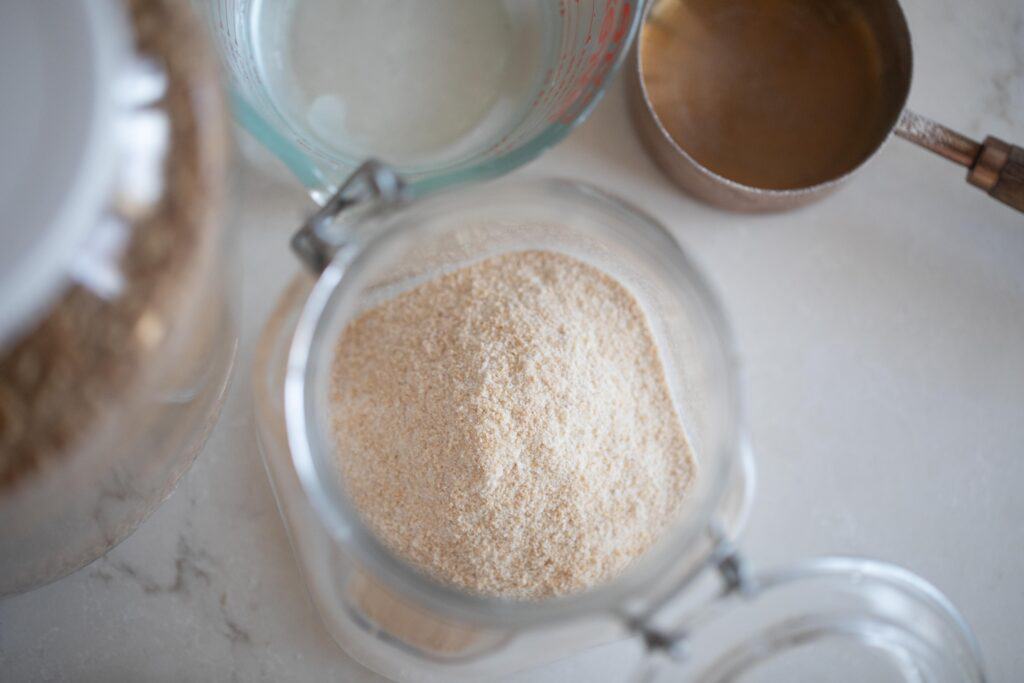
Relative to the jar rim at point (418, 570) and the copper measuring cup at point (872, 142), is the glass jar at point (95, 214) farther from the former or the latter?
the copper measuring cup at point (872, 142)

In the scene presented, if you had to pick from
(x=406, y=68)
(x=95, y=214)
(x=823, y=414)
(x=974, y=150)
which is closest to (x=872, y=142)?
(x=974, y=150)

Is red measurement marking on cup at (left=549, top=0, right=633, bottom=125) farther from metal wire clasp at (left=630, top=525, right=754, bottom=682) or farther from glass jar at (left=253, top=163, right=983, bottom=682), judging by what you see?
metal wire clasp at (left=630, top=525, right=754, bottom=682)

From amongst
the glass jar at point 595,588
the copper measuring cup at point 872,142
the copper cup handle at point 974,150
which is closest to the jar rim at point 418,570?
the glass jar at point 595,588

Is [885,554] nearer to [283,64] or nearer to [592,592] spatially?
[592,592]

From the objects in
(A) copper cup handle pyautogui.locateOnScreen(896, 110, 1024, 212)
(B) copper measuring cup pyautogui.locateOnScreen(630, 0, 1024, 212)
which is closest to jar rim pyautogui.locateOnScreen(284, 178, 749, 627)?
(B) copper measuring cup pyautogui.locateOnScreen(630, 0, 1024, 212)

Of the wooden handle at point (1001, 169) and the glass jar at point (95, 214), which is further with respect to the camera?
the wooden handle at point (1001, 169)
